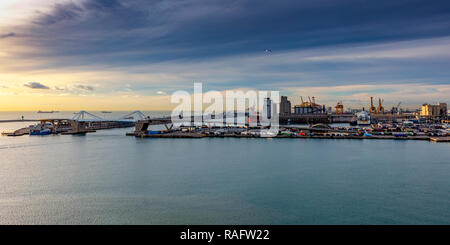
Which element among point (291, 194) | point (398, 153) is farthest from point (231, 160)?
point (398, 153)

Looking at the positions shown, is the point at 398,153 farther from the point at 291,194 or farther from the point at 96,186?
the point at 96,186

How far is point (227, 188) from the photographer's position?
5.45m

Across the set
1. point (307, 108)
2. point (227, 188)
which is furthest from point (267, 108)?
point (227, 188)

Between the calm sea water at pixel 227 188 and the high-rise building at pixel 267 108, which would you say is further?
the high-rise building at pixel 267 108

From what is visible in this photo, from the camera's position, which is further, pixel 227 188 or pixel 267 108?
pixel 267 108

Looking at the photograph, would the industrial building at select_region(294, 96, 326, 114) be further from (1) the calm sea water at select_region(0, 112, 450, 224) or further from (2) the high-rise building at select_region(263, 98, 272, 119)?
(1) the calm sea water at select_region(0, 112, 450, 224)

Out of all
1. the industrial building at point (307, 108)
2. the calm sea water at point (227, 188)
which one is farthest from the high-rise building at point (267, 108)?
the calm sea water at point (227, 188)

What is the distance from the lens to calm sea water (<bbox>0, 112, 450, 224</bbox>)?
416 cm

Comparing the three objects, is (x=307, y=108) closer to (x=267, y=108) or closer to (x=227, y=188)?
(x=267, y=108)

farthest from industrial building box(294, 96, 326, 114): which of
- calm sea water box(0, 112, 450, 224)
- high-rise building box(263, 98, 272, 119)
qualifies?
calm sea water box(0, 112, 450, 224)

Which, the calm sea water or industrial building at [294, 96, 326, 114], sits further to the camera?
industrial building at [294, 96, 326, 114]

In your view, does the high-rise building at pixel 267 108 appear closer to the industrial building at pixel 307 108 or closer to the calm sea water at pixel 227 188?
the industrial building at pixel 307 108

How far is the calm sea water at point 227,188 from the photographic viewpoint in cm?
416
